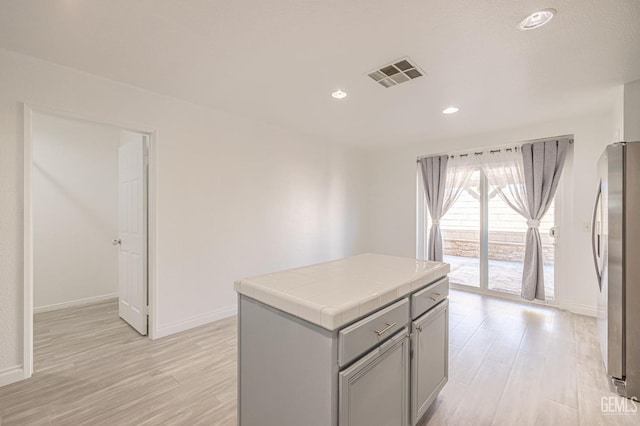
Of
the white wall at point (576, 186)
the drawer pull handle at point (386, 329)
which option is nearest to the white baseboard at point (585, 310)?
the white wall at point (576, 186)

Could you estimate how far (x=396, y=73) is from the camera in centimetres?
234

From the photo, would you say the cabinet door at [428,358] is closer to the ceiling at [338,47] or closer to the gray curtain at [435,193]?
the ceiling at [338,47]

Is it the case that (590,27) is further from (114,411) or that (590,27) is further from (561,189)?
(114,411)

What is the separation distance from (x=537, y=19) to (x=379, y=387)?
2209 mm

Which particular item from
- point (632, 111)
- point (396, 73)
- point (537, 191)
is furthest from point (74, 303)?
point (632, 111)

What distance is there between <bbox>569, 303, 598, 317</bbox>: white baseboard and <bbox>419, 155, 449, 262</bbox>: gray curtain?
1.67m

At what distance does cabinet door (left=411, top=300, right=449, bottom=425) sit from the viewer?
1540mm

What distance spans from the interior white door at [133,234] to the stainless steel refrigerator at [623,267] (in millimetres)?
3975

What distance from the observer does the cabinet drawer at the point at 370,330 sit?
44.1 inches

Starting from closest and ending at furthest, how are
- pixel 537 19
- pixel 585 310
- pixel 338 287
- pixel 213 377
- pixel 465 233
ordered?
pixel 338 287, pixel 537 19, pixel 213 377, pixel 585 310, pixel 465 233

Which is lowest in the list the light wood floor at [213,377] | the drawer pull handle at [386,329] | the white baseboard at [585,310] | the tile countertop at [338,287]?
the light wood floor at [213,377]

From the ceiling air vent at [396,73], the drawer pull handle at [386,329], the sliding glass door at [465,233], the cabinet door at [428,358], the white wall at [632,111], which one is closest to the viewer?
the drawer pull handle at [386,329]

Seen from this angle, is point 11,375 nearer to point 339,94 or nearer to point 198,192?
point 198,192

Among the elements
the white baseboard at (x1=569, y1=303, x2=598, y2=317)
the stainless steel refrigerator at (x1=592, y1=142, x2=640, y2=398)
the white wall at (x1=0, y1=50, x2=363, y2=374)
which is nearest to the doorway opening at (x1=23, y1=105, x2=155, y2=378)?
the white wall at (x1=0, y1=50, x2=363, y2=374)
